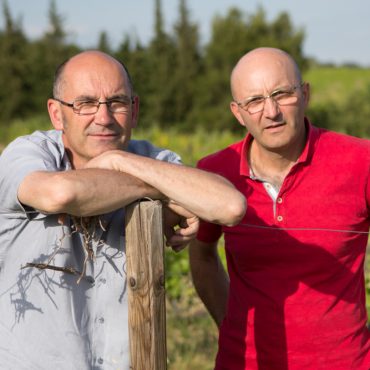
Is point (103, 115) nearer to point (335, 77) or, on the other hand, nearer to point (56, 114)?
point (56, 114)

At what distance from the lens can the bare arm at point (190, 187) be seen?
2.51 metres

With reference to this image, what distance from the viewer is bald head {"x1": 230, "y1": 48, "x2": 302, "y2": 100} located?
10.9ft

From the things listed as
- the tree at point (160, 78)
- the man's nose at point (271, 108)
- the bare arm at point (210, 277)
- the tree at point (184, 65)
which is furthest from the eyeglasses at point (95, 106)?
the tree at point (184, 65)

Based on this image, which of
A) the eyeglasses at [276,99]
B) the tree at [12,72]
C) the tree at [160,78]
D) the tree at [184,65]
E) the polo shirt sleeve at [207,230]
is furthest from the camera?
the tree at [184,65]

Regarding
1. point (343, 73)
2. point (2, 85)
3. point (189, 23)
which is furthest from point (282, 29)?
point (343, 73)

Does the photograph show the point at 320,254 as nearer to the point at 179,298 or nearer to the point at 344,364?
the point at 344,364

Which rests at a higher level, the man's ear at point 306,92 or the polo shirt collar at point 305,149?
the man's ear at point 306,92

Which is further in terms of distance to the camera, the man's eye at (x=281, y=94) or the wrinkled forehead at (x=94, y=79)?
the man's eye at (x=281, y=94)

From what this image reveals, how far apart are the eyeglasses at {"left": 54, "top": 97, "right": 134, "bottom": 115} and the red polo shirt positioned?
820 mm

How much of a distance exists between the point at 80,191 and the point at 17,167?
28cm

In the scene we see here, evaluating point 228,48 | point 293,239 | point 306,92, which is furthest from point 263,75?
point 228,48

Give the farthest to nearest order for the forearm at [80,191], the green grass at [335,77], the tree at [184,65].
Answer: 1. the green grass at [335,77]
2. the tree at [184,65]
3. the forearm at [80,191]

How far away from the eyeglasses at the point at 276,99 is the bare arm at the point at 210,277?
0.76 metres

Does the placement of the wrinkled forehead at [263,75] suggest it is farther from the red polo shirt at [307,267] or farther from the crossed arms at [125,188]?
the crossed arms at [125,188]
